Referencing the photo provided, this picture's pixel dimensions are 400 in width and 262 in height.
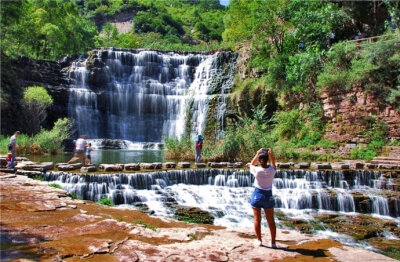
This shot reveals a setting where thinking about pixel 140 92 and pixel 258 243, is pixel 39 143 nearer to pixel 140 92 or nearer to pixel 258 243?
pixel 140 92

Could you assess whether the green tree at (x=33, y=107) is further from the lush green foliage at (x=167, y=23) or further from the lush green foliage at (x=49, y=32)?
the lush green foliage at (x=167, y=23)

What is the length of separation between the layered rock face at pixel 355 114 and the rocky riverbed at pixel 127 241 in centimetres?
1347

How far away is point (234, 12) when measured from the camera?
87.1 ft

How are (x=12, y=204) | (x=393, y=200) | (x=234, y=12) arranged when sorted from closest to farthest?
(x=12, y=204)
(x=393, y=200)
(x=234, y=12)

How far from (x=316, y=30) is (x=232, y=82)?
7851mm

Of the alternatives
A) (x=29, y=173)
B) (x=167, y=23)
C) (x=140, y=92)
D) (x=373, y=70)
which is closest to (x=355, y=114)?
(x=373, y=70)

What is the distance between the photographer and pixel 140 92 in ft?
97.3

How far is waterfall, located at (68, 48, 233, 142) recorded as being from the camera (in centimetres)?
2773

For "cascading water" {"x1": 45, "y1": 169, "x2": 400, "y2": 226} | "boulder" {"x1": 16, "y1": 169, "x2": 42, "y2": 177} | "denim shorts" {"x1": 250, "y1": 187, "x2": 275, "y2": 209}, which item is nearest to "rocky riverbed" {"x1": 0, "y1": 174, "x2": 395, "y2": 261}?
"denim shorts" {"x1": 250, "y1": 187, "x2": 275, "y2": 209}

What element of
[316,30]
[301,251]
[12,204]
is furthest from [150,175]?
[316,30]

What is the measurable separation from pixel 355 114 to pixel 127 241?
1607 cm

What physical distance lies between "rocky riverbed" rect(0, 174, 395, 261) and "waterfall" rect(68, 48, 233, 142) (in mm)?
20824

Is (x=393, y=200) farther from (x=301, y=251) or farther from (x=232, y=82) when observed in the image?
(x=232, y=82)

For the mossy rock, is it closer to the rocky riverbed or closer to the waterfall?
the rocky riverbed
